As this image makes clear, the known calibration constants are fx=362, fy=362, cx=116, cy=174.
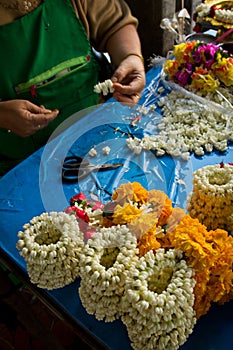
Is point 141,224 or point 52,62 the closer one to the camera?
point 141,224

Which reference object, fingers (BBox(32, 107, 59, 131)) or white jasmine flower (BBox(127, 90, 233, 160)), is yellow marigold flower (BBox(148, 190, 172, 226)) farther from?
fingers (BBox(32, 107, 59, 131))

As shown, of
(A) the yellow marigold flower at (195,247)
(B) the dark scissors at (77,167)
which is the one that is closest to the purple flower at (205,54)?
(B) the dark scissors at (77,167)

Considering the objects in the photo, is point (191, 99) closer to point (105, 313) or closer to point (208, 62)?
point (208, 62)

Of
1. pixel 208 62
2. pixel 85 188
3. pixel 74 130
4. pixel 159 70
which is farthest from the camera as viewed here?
pixel 159 70

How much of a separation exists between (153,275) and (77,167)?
51 cm

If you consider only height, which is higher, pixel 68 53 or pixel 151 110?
pixel 68 53

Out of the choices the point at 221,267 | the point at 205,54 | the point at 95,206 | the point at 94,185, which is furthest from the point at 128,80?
the point at 221,267

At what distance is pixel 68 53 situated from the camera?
4.14ft

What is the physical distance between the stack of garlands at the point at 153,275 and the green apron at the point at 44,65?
645 millimetres

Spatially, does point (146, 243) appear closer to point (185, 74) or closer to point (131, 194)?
point (131, 194)

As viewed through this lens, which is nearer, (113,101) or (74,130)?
(74,130)

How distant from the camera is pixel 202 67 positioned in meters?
1.30

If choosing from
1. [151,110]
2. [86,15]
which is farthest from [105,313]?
[86,15]

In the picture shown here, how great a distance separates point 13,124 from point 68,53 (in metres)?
0.35
